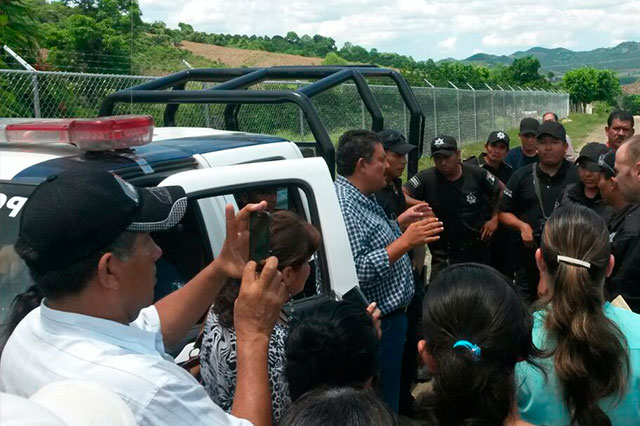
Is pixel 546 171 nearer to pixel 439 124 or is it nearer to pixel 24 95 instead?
pixel 24 95

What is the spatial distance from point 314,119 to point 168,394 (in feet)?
6.61

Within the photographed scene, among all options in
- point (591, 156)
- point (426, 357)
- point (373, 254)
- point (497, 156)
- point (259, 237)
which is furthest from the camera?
point (497, 156)

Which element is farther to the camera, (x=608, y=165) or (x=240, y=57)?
(x=240, y=57)

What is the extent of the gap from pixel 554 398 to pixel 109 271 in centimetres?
144

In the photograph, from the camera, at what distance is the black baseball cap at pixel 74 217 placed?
1620mm

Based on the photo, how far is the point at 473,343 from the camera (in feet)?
5.94

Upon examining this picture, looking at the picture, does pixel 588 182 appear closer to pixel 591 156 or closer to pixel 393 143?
pixel 591 156

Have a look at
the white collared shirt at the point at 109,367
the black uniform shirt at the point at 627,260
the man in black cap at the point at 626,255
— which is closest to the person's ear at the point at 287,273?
the white collared shirt at the point at 109,367

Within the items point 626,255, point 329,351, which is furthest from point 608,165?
point 329,351

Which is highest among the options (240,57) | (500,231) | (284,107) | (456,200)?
(240,57)

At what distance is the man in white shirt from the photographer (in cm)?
159

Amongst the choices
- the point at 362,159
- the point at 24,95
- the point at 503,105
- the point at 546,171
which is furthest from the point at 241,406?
the point at 503,105

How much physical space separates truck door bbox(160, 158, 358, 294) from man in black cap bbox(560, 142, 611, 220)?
248 cm

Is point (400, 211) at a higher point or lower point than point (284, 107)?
lower
